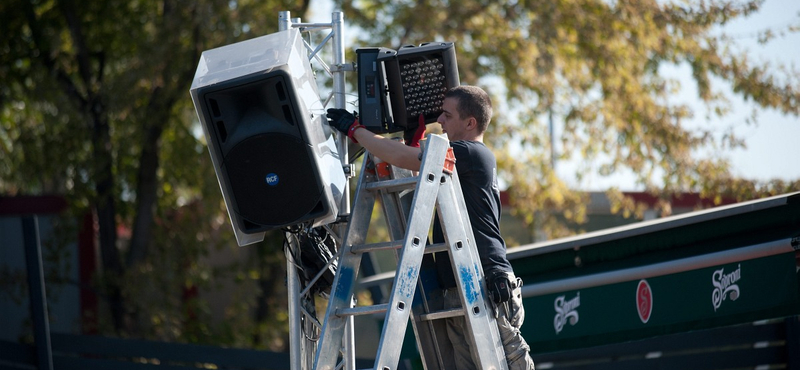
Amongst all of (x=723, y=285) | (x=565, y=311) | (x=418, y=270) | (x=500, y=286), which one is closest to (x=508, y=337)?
(x=500, y=286)

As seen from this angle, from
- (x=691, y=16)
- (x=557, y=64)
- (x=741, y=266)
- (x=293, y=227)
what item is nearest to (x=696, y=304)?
(x=741, y=266)

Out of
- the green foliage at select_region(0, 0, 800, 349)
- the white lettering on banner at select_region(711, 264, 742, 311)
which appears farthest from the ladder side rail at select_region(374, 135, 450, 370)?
the green foliage at select_region(0, 0, 800, 349)

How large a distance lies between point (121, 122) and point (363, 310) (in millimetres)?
6906

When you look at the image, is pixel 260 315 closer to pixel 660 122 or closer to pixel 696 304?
pixel 660 122

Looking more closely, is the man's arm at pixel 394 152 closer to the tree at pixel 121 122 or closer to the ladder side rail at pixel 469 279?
the ladder side rail at pixel 469 279

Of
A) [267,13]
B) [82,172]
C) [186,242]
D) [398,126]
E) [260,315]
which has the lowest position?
[260,315]

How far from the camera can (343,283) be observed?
3.52 metres

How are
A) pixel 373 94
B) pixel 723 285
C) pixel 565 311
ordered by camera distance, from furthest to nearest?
pixel 565 311 → pixel 723 285 → pixel 373 94

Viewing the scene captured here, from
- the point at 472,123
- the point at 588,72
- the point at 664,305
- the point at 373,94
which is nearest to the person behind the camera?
the point at 472,123

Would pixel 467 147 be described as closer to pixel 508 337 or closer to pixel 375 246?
pixel 375 246

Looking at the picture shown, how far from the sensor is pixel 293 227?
12.0ft

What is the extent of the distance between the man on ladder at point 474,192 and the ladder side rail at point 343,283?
252 mm

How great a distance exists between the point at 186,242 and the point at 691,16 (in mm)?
6095

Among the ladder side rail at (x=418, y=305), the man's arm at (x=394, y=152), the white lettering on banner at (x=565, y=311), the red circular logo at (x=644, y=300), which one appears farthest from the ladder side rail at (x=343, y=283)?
the white lettering on banner at (x=565, y=311)
